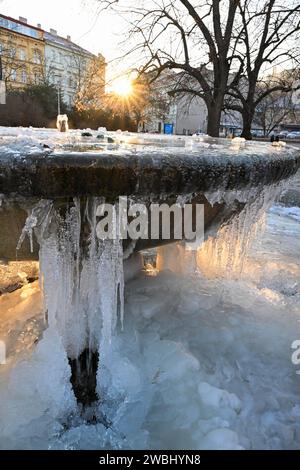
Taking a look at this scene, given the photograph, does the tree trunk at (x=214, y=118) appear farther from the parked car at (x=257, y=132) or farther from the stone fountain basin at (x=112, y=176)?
the parked car at (x=257, y=132)

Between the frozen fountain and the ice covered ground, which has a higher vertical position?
the frozen fountain

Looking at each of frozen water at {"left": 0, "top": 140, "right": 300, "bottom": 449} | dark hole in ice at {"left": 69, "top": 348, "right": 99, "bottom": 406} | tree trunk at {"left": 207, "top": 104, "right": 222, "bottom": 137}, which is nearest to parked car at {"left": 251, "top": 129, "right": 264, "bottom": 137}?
tree trunk at {"left": 207, "top": 104, "right": 222, "bottom": 137}

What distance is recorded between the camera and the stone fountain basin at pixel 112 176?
1.32m

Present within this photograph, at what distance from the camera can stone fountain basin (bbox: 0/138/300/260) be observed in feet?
4.34

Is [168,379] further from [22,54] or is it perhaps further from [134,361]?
[22,54]

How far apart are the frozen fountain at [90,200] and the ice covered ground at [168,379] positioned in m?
0.19

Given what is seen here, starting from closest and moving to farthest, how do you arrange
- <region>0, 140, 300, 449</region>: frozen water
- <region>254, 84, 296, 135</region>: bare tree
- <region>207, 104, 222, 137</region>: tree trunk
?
<region>0, 140, 300, 449</region>: frozen water < <region>207, 104, 222, 137</region>: tree trunk < <region>254, 84, 296, 135</region>: bare tree

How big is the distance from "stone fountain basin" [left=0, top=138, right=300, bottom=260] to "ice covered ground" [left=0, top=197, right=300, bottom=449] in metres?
0.88

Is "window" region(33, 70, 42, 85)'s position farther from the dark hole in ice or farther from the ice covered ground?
the dark hole in ice

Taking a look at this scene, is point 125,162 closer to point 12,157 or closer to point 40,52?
point 12,157

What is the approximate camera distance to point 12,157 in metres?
1.31

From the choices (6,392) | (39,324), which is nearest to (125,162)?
(6,392)

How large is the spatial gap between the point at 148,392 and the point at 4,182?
150cm

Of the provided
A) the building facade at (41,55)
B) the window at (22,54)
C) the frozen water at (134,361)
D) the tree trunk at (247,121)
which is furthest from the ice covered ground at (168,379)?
the window at (22,54)
